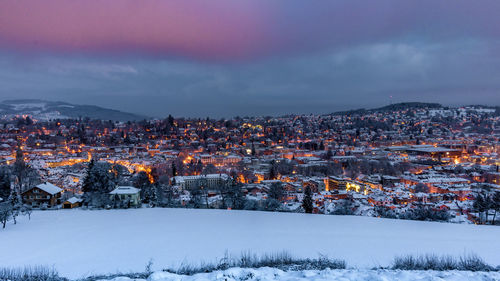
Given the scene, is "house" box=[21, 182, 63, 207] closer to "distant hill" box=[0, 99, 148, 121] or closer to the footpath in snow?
the footpath in snow

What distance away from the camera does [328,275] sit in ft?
7.16

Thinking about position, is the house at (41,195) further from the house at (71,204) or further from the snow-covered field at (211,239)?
the snow-covered field at (211,239)

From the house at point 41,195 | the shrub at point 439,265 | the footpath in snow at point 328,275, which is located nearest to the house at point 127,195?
the house at point 41,195

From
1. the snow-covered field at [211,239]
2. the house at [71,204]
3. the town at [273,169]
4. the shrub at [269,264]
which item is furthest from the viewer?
the town at [273,169]

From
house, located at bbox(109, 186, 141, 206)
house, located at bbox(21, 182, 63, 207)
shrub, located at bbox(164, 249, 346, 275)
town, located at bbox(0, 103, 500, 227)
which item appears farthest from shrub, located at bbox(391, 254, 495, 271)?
house, located at bbox(21, 182, 63, 207)

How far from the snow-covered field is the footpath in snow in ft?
1.93

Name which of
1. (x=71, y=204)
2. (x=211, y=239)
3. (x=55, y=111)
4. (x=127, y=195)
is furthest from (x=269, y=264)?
(x=55, y=111)

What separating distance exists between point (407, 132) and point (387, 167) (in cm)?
3732

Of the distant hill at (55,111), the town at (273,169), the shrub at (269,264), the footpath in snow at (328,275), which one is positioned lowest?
the town at (273,169)

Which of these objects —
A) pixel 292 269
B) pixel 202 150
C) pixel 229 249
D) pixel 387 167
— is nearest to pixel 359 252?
pixel 292 269

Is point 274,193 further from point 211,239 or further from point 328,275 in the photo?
point 328,275

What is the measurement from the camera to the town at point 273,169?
7.07m

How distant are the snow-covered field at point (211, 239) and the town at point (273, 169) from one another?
104cm

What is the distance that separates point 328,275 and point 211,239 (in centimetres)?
178
